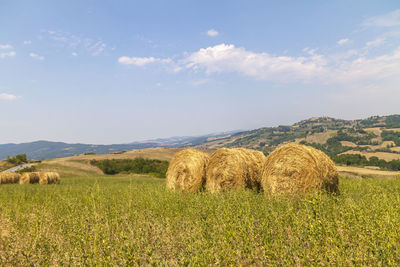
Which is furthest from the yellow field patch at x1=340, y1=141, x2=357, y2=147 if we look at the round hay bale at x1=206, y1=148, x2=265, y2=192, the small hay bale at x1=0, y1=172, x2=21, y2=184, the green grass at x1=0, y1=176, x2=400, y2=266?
the green grass at x1=0, y1=176, x2=400, y2=266

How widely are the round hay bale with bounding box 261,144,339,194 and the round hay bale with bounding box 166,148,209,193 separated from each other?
335 cm

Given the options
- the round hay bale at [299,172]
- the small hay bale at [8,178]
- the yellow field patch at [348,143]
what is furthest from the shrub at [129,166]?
the yellow field patch at [348,143]

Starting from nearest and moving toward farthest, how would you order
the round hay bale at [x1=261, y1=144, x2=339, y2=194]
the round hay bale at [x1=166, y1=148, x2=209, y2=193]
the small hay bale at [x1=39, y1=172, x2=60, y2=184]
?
1. the round hay bale at [x1=261, y1=144, x2=339, y2=194]
2. the round hay bale at [x1=166, y1=148, x2=209, y2=193]
3. the small hay bale at [x1=39, y1=172, x2=60, y2=184]

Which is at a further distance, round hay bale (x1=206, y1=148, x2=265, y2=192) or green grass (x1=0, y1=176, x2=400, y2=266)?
round hay bale (x1=206, y1=148, x2=265, y2=192)

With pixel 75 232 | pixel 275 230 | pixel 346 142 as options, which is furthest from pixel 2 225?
pixel 346 142

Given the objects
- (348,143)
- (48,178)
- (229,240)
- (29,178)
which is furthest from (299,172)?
(348,143)

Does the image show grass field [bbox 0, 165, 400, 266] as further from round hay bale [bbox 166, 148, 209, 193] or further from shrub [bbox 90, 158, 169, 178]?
shrub [bbox 90, 158, 169, 178]

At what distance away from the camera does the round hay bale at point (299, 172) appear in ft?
27.8

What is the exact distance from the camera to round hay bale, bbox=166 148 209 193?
11625 mm

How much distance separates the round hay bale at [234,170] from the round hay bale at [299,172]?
107 centimetres

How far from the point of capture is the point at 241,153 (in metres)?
10.8

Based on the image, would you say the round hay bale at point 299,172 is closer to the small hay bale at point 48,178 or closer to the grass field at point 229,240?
the grass field at point 229,240

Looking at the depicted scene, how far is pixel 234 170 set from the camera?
10359 mm

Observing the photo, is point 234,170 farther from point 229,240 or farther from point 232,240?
point 232,240
